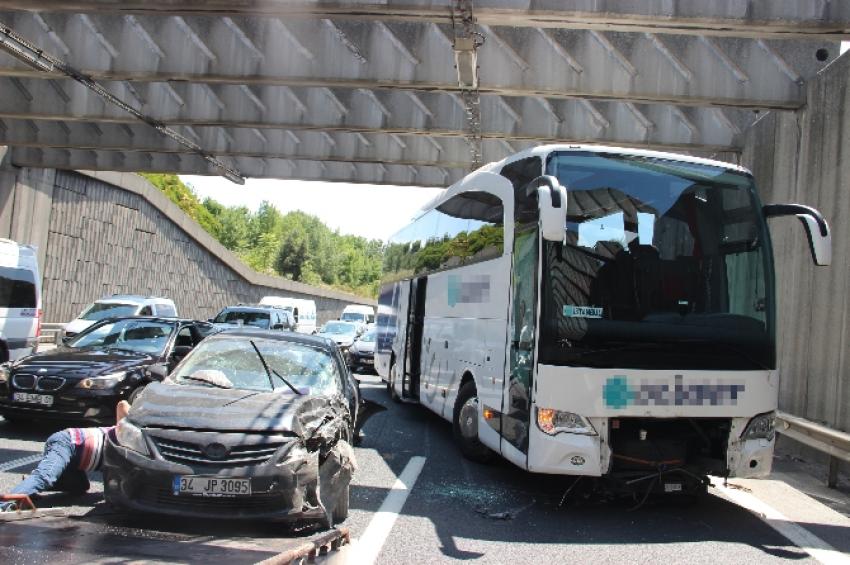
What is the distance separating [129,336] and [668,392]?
7.67 metres

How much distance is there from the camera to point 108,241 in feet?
102

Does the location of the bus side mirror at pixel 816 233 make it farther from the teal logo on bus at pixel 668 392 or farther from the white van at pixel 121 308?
the white van at pixel 121 308

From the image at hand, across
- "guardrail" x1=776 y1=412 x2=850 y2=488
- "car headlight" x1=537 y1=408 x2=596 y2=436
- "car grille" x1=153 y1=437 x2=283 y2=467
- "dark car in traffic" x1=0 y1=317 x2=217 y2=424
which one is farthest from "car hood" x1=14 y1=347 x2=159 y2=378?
"guardrail" x1=776 y1=412 x2=850 y2=488

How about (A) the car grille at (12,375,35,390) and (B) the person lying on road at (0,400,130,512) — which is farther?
(A) the car grille at (12,375,35,390)

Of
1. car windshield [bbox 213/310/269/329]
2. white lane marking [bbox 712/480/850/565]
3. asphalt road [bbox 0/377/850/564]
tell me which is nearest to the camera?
asphalt road [bbox 0/377/850/564]

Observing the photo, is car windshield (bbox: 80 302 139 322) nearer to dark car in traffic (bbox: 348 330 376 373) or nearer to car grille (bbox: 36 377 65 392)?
dark car in traffic (bbox: 348 330 376 373)

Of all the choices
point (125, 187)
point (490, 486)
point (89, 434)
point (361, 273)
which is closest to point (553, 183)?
point (490, 486)

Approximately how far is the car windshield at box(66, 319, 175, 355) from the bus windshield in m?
6.33

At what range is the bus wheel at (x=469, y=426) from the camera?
8.98 meters

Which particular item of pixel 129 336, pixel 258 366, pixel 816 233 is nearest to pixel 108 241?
pixel 129 336

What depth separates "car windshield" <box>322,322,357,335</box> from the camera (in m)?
28.3

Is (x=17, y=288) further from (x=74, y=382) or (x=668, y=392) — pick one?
(x=668, y=392)

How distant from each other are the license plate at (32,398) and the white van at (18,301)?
5.69m

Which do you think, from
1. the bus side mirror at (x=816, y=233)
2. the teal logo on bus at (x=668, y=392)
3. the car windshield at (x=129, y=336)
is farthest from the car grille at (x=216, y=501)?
the car windshield at (x=129, y=336)
